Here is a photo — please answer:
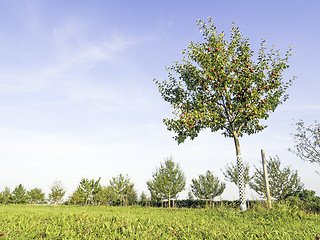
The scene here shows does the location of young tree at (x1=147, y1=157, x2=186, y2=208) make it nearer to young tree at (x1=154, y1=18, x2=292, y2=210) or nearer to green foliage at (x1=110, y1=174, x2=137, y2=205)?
green foliage at (x1=110, y1=174, x2=137, y2=205)

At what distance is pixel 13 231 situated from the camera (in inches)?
212

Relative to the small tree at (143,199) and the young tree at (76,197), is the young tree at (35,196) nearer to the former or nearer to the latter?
the young tree at (76,197)

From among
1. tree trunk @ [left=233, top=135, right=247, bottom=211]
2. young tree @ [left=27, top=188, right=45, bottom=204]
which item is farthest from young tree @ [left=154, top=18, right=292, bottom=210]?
young tree @ [left=27, top=188, right=45, bottom=204]

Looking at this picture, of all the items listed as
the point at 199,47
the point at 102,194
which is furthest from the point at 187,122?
the point at 102,194

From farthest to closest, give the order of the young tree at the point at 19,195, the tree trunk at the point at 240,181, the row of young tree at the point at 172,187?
the young tree at the point at 19,195
the row of young tree at the point at 172,187
the tree trunk at the point at 240,181

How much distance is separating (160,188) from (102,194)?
801cm

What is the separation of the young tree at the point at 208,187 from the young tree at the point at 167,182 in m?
2.04

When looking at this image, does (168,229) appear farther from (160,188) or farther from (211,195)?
(211,195)

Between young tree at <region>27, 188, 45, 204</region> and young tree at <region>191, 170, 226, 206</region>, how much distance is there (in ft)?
82.2

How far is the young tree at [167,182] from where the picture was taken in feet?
88.5

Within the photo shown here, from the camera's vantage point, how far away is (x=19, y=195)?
36969 millimetres

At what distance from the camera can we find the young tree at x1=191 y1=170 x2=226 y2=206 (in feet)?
92.2

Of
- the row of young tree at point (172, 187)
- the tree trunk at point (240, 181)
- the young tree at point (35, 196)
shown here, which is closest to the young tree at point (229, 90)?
the tree trunk at point (240, 181)

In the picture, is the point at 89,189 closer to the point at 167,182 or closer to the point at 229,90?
the point at 167,182
